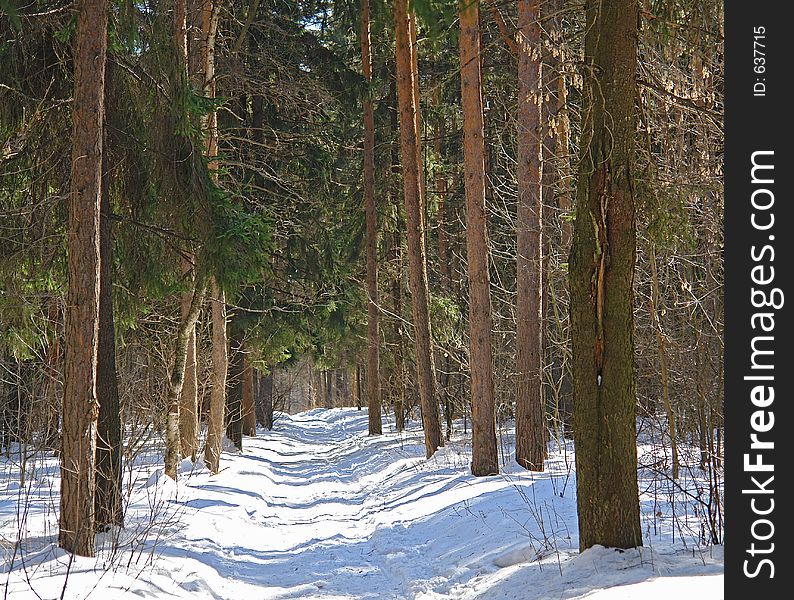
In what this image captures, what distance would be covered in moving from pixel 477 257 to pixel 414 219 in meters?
3.16

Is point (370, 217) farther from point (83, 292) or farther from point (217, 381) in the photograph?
point (83, 292)

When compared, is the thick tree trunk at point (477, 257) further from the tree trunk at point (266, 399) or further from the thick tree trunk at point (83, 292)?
the tree trunk at point (266, 399)

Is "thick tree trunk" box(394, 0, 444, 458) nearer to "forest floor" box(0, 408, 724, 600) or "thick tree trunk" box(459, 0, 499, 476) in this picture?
"forest floor" box(0, 408, 724, 600)

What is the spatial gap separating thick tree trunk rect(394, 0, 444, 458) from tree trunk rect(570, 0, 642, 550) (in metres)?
8.83

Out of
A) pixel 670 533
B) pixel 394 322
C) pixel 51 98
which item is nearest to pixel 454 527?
pixel 670 533

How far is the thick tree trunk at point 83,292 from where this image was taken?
7.48 m

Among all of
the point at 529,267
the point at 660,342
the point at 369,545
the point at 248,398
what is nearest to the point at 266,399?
the point at 248,398

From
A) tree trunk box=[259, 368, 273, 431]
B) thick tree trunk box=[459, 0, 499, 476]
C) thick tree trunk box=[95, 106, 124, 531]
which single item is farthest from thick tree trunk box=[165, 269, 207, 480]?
tree trunk box=[259, 368, 273, 431]

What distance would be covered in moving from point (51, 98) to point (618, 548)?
7.60m

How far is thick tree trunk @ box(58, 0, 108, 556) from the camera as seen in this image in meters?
7.48

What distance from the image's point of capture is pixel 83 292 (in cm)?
757

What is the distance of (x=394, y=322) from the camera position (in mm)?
24688

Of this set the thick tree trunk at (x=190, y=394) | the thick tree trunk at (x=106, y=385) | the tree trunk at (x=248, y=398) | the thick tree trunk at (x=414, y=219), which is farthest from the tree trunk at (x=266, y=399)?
the thick tree trunk at (x=106, y=385)

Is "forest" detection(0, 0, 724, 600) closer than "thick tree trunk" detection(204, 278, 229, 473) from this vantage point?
Yes
